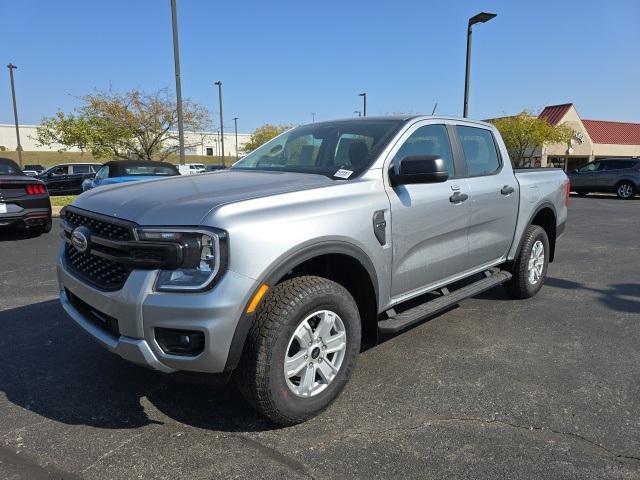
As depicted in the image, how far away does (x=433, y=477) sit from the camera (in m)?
2.34

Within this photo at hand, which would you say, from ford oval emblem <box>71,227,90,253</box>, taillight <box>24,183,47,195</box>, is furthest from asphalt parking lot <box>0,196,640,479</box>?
taillight <box>24,183,47,195</box>

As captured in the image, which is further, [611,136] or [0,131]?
[0,131]

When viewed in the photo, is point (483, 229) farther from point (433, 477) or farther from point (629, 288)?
point (629, 288)

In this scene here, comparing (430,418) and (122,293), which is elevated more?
(122,293)

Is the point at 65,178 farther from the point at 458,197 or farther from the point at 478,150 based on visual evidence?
the point at 458,197

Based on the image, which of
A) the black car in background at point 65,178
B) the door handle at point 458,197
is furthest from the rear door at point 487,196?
the black car in background at point 65,178

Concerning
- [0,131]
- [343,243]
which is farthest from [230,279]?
[0,131]

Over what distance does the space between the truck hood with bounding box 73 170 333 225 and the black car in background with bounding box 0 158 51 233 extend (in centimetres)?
632

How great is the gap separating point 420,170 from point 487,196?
135cm

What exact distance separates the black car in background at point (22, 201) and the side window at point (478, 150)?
767 centimetres

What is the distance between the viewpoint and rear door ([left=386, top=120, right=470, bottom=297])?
3.30m

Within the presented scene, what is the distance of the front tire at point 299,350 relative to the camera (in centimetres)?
251

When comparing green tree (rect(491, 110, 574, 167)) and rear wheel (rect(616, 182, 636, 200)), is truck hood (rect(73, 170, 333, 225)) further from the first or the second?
green tree (rect(491, 110, 574, 167))

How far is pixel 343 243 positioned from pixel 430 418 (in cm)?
116
